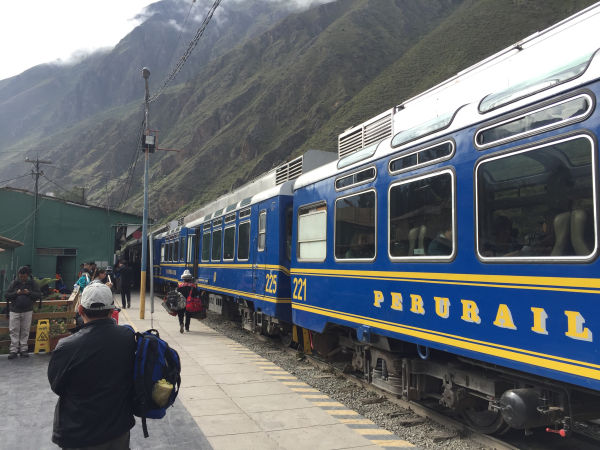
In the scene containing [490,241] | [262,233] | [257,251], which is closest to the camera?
[490,241]

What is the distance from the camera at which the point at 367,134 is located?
7699mm

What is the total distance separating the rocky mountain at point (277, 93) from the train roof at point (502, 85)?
32.4 m

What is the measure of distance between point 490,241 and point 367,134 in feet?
12.3

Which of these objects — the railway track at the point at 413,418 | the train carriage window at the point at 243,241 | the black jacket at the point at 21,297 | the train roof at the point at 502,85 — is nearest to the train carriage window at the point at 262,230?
the train carriage window at the point at 243,241

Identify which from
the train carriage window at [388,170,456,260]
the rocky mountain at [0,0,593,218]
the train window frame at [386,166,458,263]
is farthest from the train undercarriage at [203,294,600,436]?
the rocky mountain at [0,0,593,218]

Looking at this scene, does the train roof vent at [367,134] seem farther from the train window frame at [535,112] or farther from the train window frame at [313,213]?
the train window frame at [535,112]

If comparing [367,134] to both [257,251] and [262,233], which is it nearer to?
[262,233]

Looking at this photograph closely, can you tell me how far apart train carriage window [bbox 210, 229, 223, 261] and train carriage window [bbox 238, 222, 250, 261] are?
2.02 meters

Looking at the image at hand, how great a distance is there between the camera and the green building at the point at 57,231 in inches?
1119

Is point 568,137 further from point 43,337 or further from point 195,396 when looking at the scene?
point 43,337

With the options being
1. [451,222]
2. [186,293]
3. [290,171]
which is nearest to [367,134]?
[290,171]

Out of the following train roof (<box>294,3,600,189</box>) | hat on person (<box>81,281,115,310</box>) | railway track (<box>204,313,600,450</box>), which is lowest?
railway track (<box>204,313,600,450</box>)

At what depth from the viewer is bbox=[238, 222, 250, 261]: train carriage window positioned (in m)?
11.5

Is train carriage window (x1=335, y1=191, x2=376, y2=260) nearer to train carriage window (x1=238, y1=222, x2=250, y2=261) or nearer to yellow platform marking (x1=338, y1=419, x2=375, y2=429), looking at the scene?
yellow platform marking (x1=338, y1=419, x2=375, y2=429)
